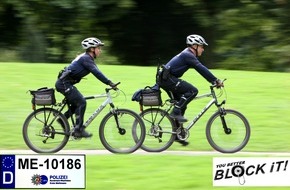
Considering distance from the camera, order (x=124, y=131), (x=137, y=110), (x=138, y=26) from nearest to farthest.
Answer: (x=124, y=131), (x=137, y=110), (x=138, y=26)

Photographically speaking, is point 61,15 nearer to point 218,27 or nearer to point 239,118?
point 218,27

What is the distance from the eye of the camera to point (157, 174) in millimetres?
8844

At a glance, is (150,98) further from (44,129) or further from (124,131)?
(44,129)

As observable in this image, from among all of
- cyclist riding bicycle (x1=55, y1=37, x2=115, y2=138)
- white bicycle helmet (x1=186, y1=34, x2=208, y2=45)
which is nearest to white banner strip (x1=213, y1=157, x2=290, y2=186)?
cyclist riding bicycle (x1=55, y1=37, x2=115, y2=138)

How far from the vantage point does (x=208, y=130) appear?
10.3 meters

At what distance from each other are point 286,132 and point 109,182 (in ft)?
16.6

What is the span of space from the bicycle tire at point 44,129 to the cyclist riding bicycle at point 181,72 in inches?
59.8

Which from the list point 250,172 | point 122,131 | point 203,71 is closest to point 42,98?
point 122,131

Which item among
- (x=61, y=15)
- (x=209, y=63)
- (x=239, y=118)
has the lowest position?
(x=209, y=63)

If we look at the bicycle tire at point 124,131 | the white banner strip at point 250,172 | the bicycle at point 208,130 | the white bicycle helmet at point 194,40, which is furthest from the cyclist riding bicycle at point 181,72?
the white banner strip at point 250,172

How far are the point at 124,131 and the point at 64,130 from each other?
84 cm

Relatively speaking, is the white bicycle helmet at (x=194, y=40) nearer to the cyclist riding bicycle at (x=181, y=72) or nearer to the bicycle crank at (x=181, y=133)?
the cyclist riding bicycle at (x=181, y=72)

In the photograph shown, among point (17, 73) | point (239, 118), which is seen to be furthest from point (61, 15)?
point (239, 118)

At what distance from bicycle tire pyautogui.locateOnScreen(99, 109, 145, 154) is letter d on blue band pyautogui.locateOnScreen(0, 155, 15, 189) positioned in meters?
1.98
